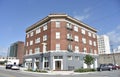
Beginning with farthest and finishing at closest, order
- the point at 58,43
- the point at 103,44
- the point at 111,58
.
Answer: the point at 103,44 → the point at 111,58 → the point at 58,43

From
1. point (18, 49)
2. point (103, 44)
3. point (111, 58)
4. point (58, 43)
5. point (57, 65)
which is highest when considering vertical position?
point (103, 44)

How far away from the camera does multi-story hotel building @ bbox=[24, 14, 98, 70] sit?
1615 inches

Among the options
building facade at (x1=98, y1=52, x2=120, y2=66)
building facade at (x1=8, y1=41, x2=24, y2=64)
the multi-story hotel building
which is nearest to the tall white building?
building facade at (x1=98, y1=52, x2=120, y2=66)

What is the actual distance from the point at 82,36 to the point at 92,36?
7.73 m

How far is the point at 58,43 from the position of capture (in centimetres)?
4184

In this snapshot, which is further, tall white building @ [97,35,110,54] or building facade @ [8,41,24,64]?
tall white building @ [97,35,110,54]

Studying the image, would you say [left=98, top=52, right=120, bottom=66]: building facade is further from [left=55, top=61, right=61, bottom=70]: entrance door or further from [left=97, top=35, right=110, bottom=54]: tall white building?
[left=97, top=35, right=110, bottom=54]: tall white building

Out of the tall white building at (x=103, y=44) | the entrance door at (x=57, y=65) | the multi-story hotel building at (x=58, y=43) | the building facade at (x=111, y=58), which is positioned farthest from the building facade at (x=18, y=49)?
→ the entrance door at (x=57, y=65)

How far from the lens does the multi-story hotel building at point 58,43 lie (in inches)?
1615

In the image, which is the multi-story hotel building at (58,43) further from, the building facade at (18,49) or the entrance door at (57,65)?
the building facade at (18,49)

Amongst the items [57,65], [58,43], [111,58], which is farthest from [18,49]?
[57,65]

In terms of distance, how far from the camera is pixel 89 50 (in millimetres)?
51875

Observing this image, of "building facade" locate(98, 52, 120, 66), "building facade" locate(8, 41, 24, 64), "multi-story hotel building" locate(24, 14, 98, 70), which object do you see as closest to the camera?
"multi-story hotel building" locate(24, 14, 98, 70)

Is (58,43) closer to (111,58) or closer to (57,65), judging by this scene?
(57,65)
